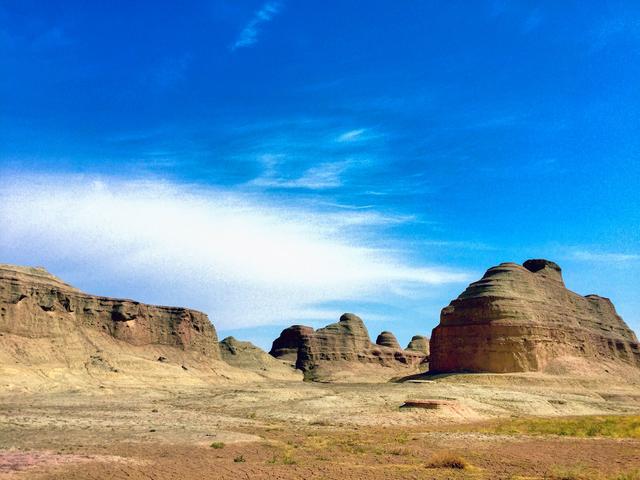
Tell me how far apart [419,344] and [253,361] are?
6220 centimetres

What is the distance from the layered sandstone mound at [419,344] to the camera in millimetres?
157000

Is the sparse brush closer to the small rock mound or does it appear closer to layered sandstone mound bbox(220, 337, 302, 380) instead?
layered sandstone mound bbox(220, 337, 302, 380)

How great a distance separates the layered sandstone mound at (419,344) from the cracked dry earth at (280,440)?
112237 mm

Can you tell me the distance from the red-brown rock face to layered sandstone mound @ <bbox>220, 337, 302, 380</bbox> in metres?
16.5

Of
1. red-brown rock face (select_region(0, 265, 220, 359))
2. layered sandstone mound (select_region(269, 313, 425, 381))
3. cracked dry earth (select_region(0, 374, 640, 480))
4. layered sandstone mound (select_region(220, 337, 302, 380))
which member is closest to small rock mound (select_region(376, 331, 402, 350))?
layered sandstone mound (select_region(269, 313, 425, 381))

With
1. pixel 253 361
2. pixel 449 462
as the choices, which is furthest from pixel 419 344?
pixel 449 462

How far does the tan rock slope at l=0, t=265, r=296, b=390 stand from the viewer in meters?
55.2

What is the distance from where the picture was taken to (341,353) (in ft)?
391

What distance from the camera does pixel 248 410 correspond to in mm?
37625

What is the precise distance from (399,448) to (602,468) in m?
6.79

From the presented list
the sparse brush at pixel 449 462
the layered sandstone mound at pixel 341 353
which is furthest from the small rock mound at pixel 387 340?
the sparse brush at pixel 449 462

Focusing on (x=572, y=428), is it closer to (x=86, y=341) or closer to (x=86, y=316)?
(x=86, y=341)

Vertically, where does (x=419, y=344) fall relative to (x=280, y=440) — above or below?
above

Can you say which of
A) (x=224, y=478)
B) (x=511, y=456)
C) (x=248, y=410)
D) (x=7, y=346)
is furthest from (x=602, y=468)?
(x=7, y=346)
